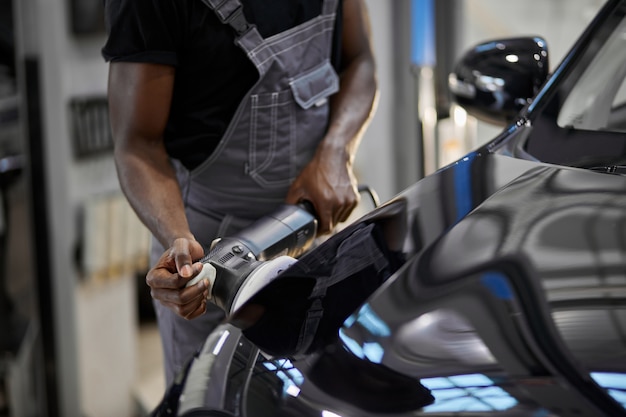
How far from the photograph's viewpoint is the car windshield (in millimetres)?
1256

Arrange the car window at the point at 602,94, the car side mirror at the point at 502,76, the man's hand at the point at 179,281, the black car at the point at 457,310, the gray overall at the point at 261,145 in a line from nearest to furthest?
1. the black car at the point at 457,310
2. the man's hand at the point at 179,281
3. the car window at the point at 602,94
4. the gray overall at the point at 261,145
5. the car side mirror at the point at 502,76

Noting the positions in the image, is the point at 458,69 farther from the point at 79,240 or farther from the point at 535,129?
the point at 79,240

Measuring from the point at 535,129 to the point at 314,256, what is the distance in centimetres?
44

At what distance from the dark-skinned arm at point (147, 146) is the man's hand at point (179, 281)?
0.44 feet

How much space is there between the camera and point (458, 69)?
71.7 inches

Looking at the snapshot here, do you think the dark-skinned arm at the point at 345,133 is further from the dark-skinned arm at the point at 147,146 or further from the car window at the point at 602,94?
the car window at the point at 602,94

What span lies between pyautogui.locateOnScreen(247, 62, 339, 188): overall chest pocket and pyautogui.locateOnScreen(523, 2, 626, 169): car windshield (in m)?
0.40

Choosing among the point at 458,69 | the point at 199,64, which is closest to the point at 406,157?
the point at 458,69

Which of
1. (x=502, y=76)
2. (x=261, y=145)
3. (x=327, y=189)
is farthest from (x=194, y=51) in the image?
(x=502, y=76)

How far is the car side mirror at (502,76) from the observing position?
5.61 feet

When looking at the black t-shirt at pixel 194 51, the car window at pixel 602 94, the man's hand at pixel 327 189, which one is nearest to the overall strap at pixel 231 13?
the black t-shirt at pixel 194 51

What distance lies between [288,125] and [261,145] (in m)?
0.06

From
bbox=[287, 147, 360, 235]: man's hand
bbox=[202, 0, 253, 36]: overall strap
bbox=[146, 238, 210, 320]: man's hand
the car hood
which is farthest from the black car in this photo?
bbox=[202, 0, 253, 36]: overall strap

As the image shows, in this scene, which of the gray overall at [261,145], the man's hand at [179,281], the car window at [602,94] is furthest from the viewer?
the gray overall at [261,145]
